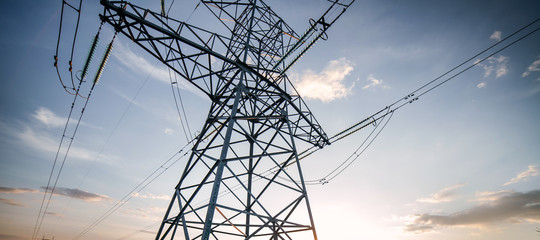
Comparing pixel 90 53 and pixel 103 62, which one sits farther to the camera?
pixel 103 62

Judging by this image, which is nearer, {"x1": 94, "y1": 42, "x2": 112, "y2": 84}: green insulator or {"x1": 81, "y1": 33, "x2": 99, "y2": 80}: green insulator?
{"x1": 81, "y1": 33, "x2": 99, "y2": 80}: green insulator

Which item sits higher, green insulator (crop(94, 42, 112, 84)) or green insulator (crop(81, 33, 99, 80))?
green insulator (crop(94, 42, 112, 84))

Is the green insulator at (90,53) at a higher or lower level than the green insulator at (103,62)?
lower

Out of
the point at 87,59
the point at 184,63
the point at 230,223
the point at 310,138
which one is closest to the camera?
the point at 87,59

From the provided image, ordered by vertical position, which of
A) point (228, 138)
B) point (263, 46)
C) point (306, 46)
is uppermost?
point (263, 46)

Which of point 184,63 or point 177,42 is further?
point 184,63

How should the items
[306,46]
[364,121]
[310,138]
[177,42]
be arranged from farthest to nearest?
[310,138] < [306,46] < [364,121] < [177,42]

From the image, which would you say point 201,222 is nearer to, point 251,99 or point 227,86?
point 251,99

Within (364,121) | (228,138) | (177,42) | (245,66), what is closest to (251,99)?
(245,66)

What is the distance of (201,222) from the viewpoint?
17.3 feet

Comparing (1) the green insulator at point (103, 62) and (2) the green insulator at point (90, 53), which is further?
(1) the green insulator at point (103, 62)

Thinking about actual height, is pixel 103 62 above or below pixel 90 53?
above

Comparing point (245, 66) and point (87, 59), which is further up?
point (245, 66)

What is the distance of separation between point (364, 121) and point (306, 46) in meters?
4.01
